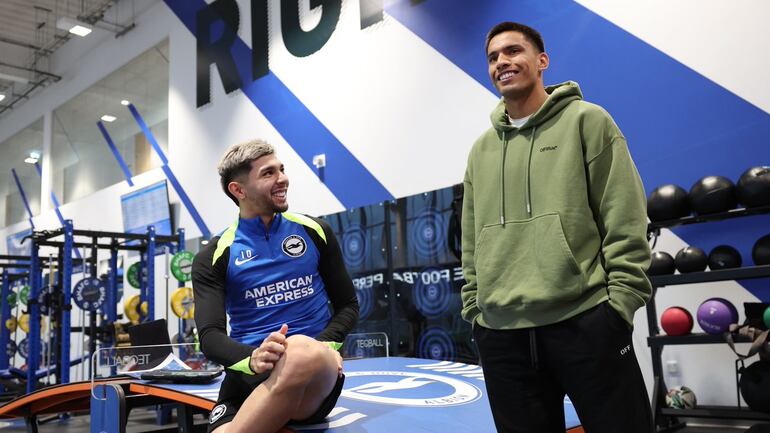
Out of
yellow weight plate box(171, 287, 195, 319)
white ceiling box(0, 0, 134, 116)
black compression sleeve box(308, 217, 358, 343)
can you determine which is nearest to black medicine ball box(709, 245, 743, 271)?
black compression sleeve box(308, 217, 358, 343)

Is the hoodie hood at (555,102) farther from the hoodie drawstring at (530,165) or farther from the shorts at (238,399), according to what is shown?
the shorts at (238,399)

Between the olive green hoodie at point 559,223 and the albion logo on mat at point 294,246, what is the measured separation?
2.16ft

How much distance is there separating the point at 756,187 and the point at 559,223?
2677mm

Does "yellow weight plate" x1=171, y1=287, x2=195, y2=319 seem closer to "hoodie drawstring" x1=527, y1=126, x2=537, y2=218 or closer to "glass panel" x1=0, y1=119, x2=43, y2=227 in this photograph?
"hoodie drawstring" x1=527, y1=126, x2=537, y2=218

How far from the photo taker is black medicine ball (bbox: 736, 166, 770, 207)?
11.0ft

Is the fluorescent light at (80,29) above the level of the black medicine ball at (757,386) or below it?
above

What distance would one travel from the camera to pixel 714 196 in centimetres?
352

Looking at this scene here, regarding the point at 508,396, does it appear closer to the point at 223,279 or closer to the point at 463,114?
the point at 223,279

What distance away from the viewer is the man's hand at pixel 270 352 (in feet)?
5.06

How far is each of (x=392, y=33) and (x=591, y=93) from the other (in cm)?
227

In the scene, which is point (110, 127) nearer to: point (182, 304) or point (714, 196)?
point (182, 304)

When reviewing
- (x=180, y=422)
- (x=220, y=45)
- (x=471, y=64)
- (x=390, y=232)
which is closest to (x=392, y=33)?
(x=471, y=64)

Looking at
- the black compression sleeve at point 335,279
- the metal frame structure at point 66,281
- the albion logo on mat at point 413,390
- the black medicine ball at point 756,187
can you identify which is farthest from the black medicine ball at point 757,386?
the metal frame structure at point 66,281

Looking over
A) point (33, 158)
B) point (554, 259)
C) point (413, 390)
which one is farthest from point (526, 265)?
point (33, 158)
